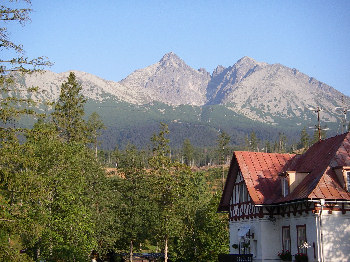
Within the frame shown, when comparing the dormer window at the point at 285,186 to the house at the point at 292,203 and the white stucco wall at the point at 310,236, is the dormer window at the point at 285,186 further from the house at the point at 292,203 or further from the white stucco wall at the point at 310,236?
the white stucco wall at the point at 310,236

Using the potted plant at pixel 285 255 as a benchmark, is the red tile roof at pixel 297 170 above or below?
above

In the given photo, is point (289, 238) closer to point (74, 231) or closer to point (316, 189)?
point (316, 189)

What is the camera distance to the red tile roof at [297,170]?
2530 cm

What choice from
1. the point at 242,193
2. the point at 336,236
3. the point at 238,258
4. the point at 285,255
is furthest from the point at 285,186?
the point at 238,258

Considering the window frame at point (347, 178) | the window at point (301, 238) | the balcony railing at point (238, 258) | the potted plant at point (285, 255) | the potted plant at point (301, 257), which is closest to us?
the window frame at point (347, 178)

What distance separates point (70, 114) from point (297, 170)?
34186 millimetres

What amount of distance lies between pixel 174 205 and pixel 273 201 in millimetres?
15975

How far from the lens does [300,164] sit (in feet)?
103

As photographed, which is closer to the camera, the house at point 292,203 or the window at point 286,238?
the house at point 292,203

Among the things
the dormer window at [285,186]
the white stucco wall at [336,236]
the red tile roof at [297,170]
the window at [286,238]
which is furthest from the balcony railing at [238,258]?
the white stucco wall at [336,236]

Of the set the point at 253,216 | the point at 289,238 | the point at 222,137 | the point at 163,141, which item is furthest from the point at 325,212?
the point at 222,137

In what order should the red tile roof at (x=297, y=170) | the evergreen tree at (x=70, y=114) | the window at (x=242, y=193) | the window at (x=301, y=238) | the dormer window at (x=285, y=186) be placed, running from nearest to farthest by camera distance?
the red tile roof at (x=297, y=170), the window at (x=301, y=238), the dormer window at (x=285, y=186), the window at (x=242, y=193), the evergreen tree at (x=70, y=114)

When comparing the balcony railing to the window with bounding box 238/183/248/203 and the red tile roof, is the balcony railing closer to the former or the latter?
the red tile roof

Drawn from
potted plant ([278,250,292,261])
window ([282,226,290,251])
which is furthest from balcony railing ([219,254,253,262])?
window ([282,226,290,251])
